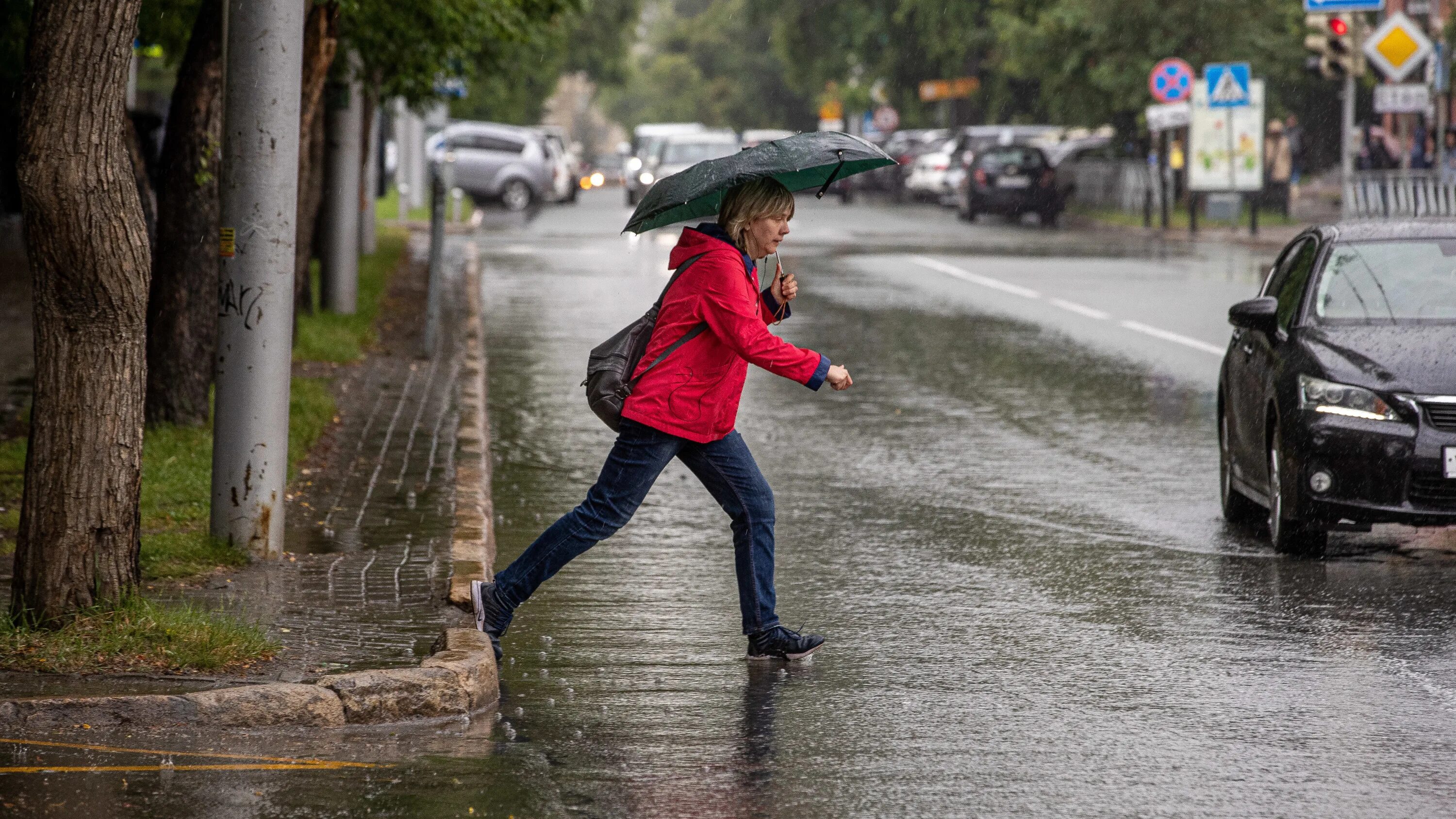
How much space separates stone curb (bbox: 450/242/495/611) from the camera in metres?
Answer: 7.98

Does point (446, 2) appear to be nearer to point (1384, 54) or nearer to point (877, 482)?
point (877, 482)

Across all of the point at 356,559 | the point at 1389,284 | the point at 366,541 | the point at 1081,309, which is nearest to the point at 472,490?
the point at 366,541

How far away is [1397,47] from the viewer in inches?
1211

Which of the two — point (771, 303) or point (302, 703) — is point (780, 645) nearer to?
point (771, 303)

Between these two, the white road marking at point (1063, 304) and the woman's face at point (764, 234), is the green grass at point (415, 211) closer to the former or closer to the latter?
the white road marking at point (1063, 304)

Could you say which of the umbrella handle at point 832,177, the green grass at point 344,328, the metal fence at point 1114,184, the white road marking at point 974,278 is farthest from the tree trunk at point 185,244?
the metal fence at point 1114,184

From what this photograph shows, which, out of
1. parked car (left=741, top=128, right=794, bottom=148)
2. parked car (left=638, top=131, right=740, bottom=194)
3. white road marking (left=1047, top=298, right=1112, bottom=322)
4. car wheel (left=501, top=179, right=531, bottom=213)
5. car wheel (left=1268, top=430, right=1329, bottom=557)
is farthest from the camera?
car wheel (left=501, top=179, right=531, bottom=213)

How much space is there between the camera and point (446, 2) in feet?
47.8

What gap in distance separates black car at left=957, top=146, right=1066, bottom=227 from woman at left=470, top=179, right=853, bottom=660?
36.2m

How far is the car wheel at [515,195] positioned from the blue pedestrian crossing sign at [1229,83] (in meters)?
16.2

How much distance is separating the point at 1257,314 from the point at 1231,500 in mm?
1089

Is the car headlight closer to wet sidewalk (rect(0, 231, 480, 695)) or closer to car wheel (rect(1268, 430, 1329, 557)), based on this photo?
car wheel (rect(1268, 430, 1329, 557))

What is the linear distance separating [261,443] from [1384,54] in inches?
1016

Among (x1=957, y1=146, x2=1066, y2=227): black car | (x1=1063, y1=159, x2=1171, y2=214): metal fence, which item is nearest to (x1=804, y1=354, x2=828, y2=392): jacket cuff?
(x1=1063, y1=159, x2=1171, y2=214): metal fence
